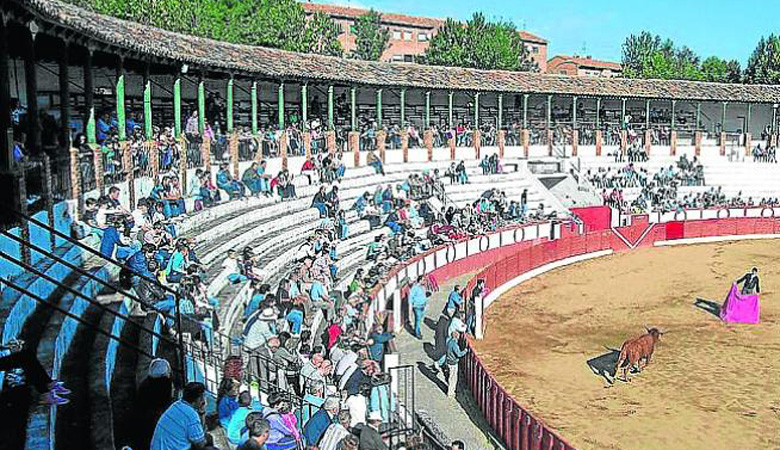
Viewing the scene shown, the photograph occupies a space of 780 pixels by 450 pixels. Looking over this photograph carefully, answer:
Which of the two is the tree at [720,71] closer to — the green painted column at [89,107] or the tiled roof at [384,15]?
the tiled roof at [384,15]

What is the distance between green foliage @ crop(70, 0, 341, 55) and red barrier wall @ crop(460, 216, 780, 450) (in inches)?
1186

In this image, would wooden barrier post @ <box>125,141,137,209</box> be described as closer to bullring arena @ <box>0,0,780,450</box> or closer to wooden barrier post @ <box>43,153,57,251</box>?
bullring arena @ <box>0,0,780,450</box>

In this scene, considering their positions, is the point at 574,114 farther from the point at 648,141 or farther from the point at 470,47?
the point at 470,47

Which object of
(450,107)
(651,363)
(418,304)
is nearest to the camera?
(651,363)

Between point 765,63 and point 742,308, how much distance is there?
5809 cm

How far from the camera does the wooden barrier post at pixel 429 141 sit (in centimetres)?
3600

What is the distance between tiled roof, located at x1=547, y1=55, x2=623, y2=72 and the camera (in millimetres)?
106519

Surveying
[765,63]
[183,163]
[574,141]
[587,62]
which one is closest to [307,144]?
[183,163]

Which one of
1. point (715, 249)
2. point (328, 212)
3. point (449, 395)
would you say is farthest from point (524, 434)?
point (715, 249)

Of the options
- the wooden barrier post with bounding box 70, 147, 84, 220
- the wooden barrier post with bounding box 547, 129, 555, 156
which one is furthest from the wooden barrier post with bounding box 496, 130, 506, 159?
the wooden barrier post with bounding box 70, 147, 84, 220

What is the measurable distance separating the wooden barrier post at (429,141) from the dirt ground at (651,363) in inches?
381

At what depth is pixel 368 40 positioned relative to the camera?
9106cm

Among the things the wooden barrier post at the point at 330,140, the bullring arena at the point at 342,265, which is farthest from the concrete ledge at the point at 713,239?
the wooden barrier post at the point at 330,140

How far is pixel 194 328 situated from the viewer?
35.0 ft
